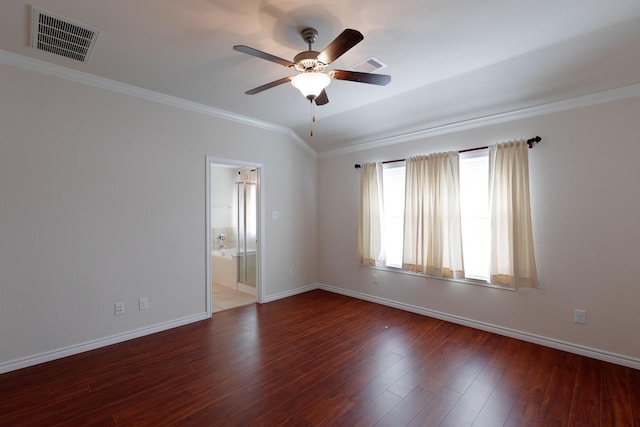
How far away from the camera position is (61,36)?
7.70 feet

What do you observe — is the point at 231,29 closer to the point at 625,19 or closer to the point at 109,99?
the point at 109,99

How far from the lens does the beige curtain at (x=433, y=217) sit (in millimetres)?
3707

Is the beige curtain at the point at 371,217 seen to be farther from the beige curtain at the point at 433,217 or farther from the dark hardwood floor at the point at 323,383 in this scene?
the dark hardwood floor at the point at 323,383

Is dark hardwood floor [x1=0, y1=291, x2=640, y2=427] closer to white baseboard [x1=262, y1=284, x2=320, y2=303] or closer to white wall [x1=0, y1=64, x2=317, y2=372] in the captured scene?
white wall [x1=0, y1=64, x2=317, y2=372]

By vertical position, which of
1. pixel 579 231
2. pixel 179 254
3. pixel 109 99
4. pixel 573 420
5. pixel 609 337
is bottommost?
pixel 573 420

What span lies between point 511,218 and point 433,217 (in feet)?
2.92

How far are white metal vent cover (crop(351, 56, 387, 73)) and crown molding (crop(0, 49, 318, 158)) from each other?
82.0 inches

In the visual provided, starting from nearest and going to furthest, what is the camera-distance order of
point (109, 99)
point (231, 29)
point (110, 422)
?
point (110, 422) → point (231, 29) → point (109, 99)

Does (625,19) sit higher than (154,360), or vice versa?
(625,19)

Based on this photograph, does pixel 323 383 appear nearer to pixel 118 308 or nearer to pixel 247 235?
pixel 118 308

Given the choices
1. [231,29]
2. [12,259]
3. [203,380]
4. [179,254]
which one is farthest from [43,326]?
[231,29]

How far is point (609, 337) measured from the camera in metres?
2.75

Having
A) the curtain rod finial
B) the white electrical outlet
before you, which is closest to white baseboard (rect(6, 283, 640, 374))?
the white electrical outlet

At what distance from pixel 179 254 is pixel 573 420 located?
13.3 ft
